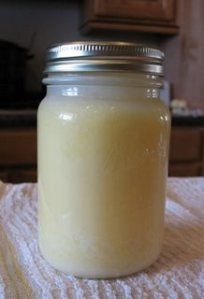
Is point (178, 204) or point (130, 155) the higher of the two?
point (130, 155)

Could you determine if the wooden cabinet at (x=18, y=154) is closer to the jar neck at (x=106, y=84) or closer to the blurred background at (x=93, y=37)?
the blurred background at (x=93, y=37)

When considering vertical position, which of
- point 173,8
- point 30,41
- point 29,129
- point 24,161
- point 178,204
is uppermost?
point 173,8

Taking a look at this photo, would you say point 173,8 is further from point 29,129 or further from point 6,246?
point 6,246

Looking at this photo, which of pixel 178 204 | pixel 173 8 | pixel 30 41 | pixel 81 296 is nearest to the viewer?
pixel 81 296

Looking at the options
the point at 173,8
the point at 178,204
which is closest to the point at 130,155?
the point at 178,204

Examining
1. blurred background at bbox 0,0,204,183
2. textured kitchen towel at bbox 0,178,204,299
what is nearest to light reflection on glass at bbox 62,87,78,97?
textured kitchen towel at bbox 0,178,204,299

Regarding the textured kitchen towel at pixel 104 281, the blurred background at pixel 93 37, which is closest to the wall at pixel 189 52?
the blurred background at pixel 93 37

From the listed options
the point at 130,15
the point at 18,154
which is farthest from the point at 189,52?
the point at 18,154

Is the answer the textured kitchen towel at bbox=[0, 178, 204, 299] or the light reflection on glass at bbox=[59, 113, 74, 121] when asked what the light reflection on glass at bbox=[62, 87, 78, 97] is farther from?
the textured kitchen towel at bbox=[0, 178, 204, 299]

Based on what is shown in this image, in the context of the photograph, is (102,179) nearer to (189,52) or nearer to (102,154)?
(102,154)
